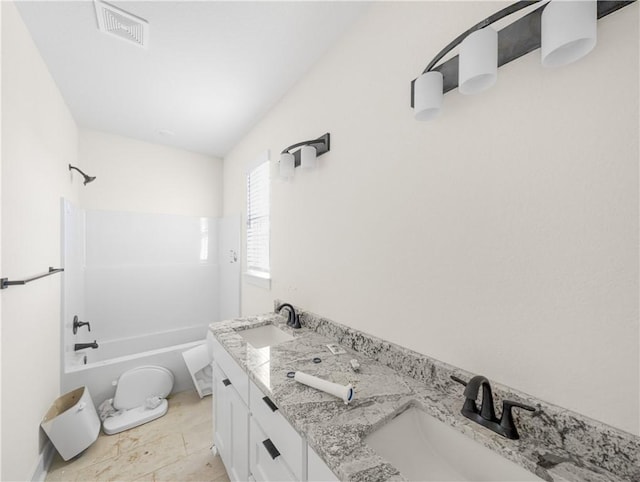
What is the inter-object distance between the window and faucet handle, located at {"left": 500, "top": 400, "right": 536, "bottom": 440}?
183 cm

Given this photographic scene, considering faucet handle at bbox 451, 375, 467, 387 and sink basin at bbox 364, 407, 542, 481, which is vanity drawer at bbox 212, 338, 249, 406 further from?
faucet handle at bbox 451, 375, 467, 387

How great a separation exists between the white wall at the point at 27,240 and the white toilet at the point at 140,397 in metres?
0.42

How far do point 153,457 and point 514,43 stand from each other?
291 cm

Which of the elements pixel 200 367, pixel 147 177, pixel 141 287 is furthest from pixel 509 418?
pixel 147 177

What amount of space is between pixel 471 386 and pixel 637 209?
23.9 inches

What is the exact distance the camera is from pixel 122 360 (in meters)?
2.29

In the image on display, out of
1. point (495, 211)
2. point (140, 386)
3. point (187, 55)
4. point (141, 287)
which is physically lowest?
point (140, 386)

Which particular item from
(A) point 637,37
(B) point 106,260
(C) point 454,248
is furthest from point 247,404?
(B) point 106,260

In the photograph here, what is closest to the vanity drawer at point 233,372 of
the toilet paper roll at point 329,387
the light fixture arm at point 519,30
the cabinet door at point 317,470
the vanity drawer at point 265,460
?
the vanity drawer at point 265,460

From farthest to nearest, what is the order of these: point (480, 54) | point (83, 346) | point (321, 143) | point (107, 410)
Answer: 1. point (83, 346)
2. point (107, 410)
3. point (321, 143)
4. point (480, 54)

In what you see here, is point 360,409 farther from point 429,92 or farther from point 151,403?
point 151,403

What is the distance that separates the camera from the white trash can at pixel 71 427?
1687 millimetres

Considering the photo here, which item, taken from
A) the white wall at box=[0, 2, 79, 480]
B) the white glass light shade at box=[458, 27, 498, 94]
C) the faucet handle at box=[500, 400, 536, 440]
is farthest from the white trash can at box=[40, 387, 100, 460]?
the white glass light shade at box=[458, 27, 498, 94]

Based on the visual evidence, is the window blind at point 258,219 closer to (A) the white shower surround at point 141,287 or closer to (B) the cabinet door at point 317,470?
(A) the white shower surround at point 141,287
